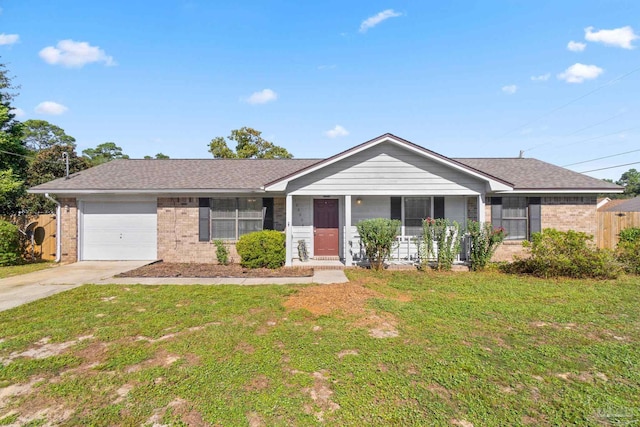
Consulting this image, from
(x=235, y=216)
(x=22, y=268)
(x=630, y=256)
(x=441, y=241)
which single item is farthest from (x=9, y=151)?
(x=630, y=256)

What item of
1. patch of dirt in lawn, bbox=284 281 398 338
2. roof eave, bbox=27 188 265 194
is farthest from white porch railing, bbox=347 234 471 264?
roof eave, bbox=27 188 265 194

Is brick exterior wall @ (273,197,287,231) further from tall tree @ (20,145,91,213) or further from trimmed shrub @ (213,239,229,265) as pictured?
tall tree @ (20,145,91,213)

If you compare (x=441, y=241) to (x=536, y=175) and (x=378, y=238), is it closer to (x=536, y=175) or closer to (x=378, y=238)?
(x=378, y=238)

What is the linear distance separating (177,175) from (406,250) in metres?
9.32

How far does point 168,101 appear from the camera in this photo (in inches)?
598

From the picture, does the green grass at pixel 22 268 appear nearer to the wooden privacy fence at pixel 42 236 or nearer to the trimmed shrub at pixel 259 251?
the wooden privacy fence at pixel 42 236

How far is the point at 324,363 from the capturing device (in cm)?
345

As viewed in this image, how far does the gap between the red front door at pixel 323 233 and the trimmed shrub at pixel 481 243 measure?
4.54 meters

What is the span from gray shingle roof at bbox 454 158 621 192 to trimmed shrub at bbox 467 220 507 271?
2292mm

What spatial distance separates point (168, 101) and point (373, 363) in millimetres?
16345

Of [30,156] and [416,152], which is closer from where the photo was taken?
[416,152]

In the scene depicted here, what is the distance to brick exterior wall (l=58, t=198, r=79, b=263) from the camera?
10.8 meters

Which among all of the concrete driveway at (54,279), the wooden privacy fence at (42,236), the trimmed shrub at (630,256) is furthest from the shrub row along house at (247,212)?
the trimmed shrub at (630,256)

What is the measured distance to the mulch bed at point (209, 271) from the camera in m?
8.52
